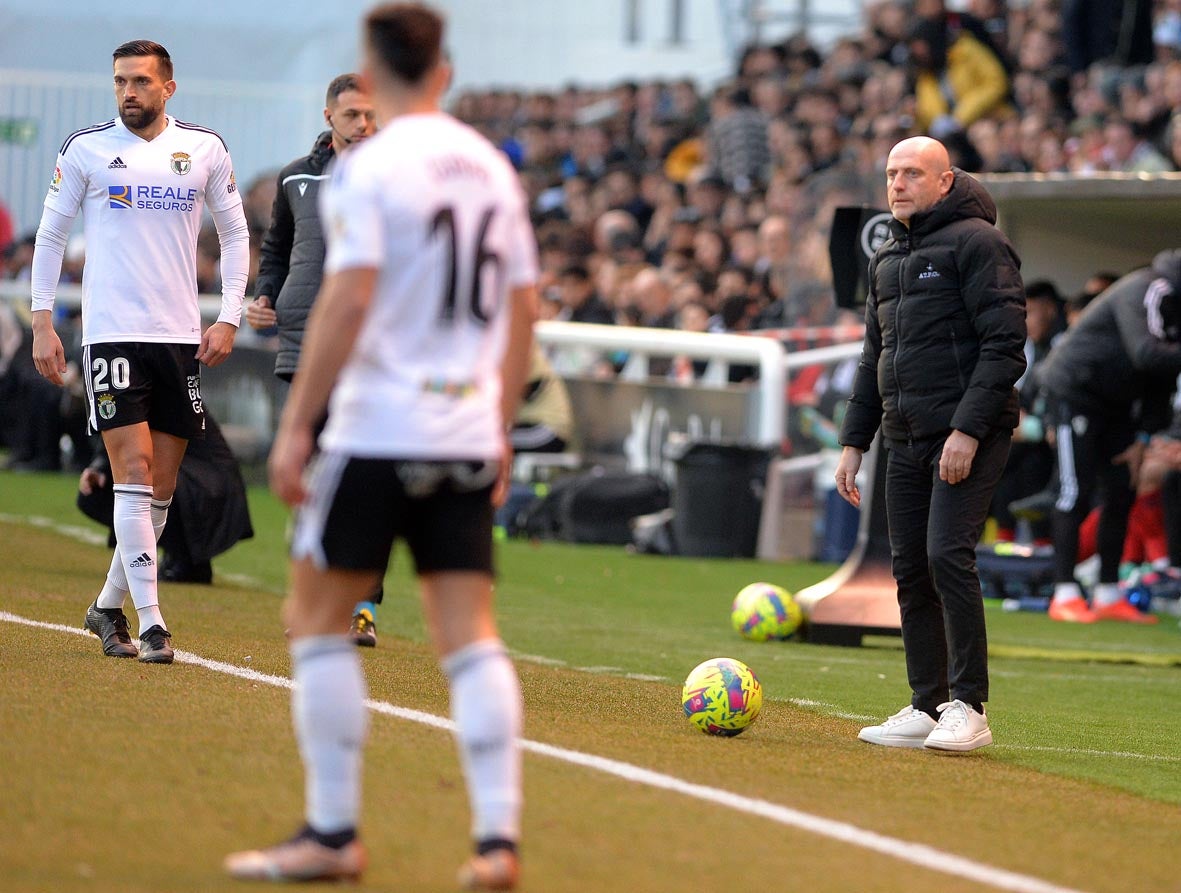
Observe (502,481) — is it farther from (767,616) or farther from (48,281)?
(767,616)

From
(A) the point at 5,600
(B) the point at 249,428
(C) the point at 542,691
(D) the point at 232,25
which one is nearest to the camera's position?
(C) the point at 542,691

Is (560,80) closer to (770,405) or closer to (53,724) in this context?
(770,405)

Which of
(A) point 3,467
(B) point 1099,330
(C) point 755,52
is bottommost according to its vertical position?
(A) point 3,467

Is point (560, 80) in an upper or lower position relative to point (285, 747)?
upper

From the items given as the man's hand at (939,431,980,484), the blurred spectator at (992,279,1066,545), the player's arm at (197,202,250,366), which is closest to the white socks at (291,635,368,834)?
the man's hand at (939,431,980,484)

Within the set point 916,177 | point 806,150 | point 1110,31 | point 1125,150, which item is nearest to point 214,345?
point 916,177

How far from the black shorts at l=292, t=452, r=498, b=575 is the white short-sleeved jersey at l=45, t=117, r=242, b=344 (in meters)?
3.34

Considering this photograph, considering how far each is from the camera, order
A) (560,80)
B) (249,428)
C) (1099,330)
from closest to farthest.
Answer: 1. (1099,330)
2. (249,428)
3. (560,80)

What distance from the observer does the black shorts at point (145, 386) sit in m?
7.41

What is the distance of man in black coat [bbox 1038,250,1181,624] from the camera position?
40.2ft

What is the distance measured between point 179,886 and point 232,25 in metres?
24.3

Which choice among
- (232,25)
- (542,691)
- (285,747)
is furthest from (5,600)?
(232,25)

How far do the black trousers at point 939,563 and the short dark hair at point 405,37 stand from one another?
3.15 meters

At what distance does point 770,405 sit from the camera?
15586mm
